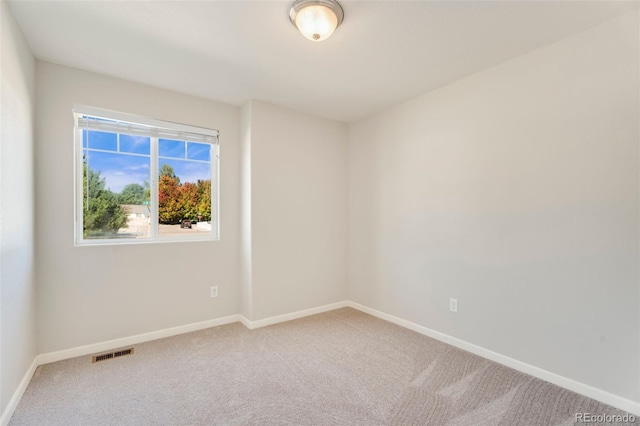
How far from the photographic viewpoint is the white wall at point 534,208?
6.13 ft

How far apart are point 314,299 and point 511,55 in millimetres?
3064

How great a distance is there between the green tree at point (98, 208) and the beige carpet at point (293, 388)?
3.57 ft

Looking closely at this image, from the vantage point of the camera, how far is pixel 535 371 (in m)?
2.19

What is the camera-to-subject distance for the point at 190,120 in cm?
306

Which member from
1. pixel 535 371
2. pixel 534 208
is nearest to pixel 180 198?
pixel 534 208

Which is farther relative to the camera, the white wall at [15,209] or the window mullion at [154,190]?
the window mullion at [154,190]

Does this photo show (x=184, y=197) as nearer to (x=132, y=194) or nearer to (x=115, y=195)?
(x=132, y=194)

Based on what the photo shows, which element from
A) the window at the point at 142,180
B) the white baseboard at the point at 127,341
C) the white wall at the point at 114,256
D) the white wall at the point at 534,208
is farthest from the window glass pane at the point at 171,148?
the white wall at the point at 534,208

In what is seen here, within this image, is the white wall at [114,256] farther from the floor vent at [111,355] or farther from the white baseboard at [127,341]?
the floor vent at [111,355]

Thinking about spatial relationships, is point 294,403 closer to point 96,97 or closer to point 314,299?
point 314,299

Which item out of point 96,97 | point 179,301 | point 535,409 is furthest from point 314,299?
point 96,97

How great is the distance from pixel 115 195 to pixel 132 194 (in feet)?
0.44

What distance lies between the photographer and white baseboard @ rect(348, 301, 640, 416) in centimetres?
184

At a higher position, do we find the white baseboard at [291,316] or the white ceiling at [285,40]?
the white ceiling at [285,40]
